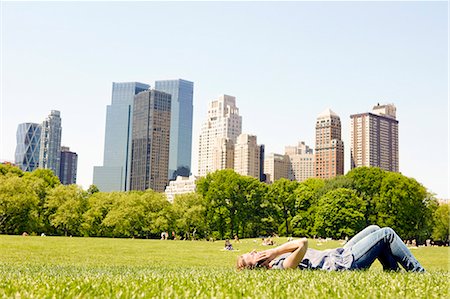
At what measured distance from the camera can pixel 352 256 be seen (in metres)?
10.8

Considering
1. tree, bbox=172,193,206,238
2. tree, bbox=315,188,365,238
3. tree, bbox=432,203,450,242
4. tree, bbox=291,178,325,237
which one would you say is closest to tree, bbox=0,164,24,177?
tree, bbox=172,193,206,238

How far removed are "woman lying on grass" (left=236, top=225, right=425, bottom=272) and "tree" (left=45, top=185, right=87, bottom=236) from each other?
235ft

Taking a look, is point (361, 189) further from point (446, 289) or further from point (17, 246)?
point (446, 289)

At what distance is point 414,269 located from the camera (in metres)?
10.5

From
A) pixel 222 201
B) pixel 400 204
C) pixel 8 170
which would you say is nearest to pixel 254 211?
pixel 222 201

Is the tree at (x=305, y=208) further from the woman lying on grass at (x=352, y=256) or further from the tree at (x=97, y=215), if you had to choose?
the woman lying on grass at (x=352, y=256)

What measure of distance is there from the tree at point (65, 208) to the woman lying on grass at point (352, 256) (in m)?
71.6

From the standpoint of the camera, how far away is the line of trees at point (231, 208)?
79188 mm

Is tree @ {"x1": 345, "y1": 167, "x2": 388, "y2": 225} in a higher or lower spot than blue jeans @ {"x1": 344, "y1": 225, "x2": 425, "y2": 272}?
higher

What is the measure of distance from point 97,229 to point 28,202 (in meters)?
16.1

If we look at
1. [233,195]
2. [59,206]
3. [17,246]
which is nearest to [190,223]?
[233,195]

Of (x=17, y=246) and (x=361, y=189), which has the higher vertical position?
(x=361, y=189)

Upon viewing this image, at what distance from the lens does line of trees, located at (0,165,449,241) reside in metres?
79.2

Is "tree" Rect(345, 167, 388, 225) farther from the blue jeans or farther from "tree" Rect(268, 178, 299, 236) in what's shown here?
the blue jeans
